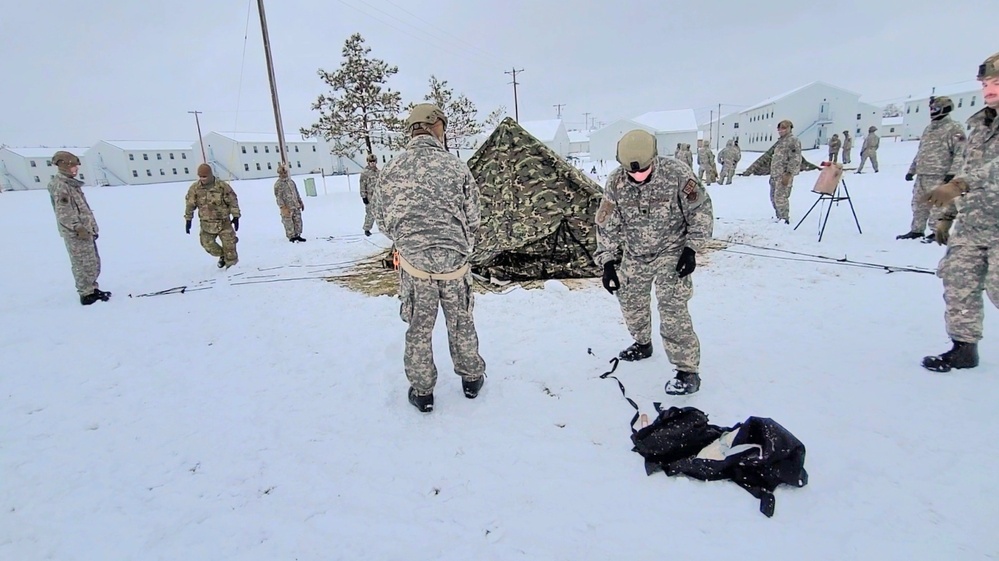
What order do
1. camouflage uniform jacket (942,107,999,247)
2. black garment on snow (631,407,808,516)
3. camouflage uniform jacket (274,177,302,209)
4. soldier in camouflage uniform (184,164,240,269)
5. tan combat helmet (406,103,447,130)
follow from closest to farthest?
black garment on snow (631,407,808,516), camouflage uniform jacket (942,107,999,247), tan combat helmet (406,103,447,130), soldier in camouflage uniform (184,164,240,269), camouflage uniform jacket (274,177,302,209)

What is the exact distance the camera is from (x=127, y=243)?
10742 millimetres

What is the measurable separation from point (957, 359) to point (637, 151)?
8.85 ft

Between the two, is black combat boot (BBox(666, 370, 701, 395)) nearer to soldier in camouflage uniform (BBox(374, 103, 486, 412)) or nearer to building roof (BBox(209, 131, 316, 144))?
soldier in camouflage uniform (BBox(374, 103, 486, 412))

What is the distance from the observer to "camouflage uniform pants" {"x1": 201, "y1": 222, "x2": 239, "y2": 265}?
7.24m

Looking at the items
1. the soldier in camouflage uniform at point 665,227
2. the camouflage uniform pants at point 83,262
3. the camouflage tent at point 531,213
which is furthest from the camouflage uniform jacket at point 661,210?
the camouflage uniform pants at point 83,262

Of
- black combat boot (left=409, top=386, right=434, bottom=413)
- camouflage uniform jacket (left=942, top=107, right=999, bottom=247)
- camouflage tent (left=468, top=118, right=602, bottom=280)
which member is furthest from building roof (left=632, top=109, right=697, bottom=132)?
black combat boot (left=409, top=386, right=434, bottom=413)

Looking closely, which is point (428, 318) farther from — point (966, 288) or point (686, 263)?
point (966, 288)

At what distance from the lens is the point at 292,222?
9.49 metres

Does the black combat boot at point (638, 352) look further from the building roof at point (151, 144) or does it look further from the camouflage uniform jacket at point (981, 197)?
the building roof at point (151, 144)

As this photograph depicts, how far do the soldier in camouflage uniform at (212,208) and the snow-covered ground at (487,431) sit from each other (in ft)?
6.60

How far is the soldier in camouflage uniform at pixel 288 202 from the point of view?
932cm

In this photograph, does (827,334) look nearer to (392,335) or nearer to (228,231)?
(392,335)

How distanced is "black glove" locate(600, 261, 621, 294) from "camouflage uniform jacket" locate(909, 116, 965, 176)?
18.2 feet

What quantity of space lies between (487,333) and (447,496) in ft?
7.14
